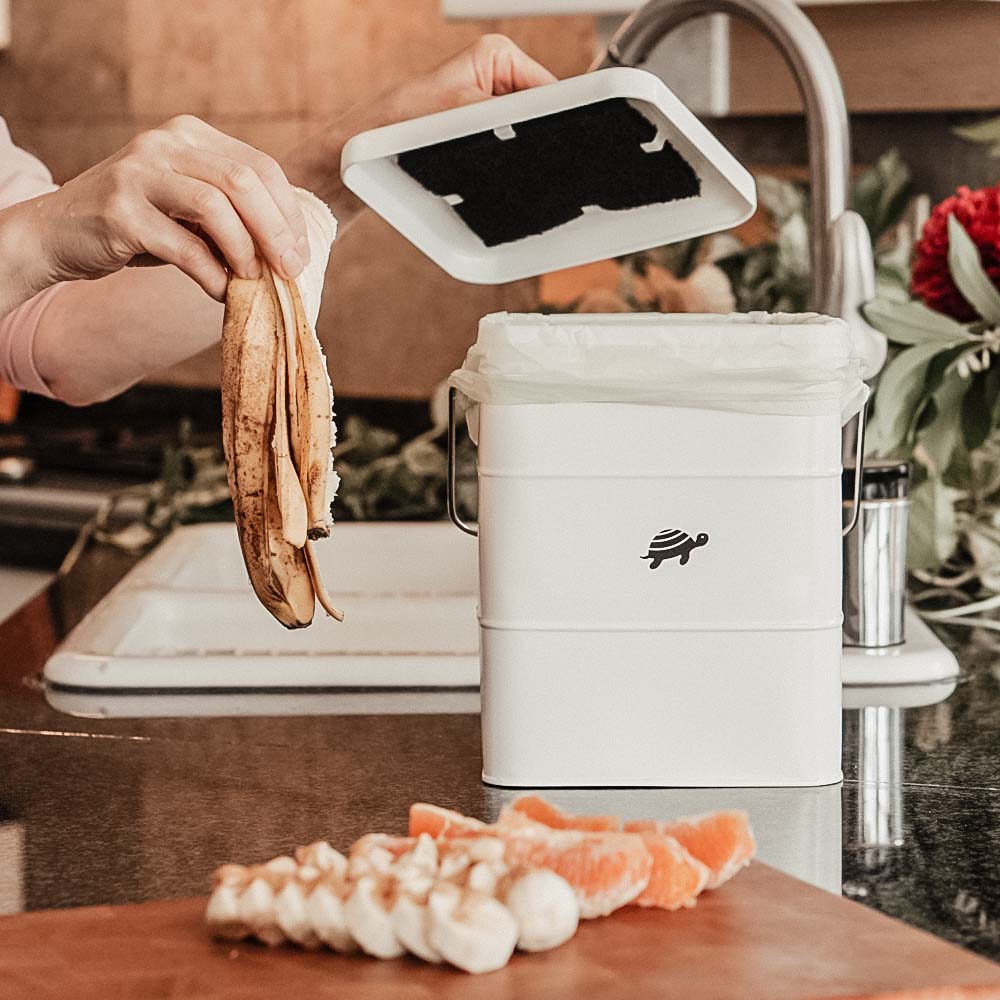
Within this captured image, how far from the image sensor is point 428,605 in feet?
4.24

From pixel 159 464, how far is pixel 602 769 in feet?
5.74

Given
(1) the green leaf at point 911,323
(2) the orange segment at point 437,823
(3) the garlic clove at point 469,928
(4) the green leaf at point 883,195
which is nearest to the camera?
(3) the garlic clove at point 469,928

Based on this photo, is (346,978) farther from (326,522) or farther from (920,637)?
(920,637)

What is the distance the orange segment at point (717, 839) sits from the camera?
0.69 m

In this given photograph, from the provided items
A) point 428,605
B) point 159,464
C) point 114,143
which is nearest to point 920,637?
point 428,605

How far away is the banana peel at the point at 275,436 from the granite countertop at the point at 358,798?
5.0 inches

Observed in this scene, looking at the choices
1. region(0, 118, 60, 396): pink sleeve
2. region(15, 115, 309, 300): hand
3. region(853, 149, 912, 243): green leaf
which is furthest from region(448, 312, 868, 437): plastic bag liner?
region(853, 149, 912, 243): green leaf

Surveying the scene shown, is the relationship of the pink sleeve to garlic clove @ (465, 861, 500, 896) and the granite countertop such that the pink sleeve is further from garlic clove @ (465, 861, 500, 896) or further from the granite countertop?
garlic clove @ (465, 861, 500, 896)

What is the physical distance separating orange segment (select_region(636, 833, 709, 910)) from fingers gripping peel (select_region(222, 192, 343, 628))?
229 millimetres

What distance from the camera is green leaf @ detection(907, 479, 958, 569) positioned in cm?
138

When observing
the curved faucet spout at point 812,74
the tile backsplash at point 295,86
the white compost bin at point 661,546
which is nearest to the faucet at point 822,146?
the curved faucet spout at point 812,74

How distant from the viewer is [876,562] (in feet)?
3.68

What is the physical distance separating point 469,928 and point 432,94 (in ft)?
2.34

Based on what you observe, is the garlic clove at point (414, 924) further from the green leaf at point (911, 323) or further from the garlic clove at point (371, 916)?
the green leaf at point (911, 323)
